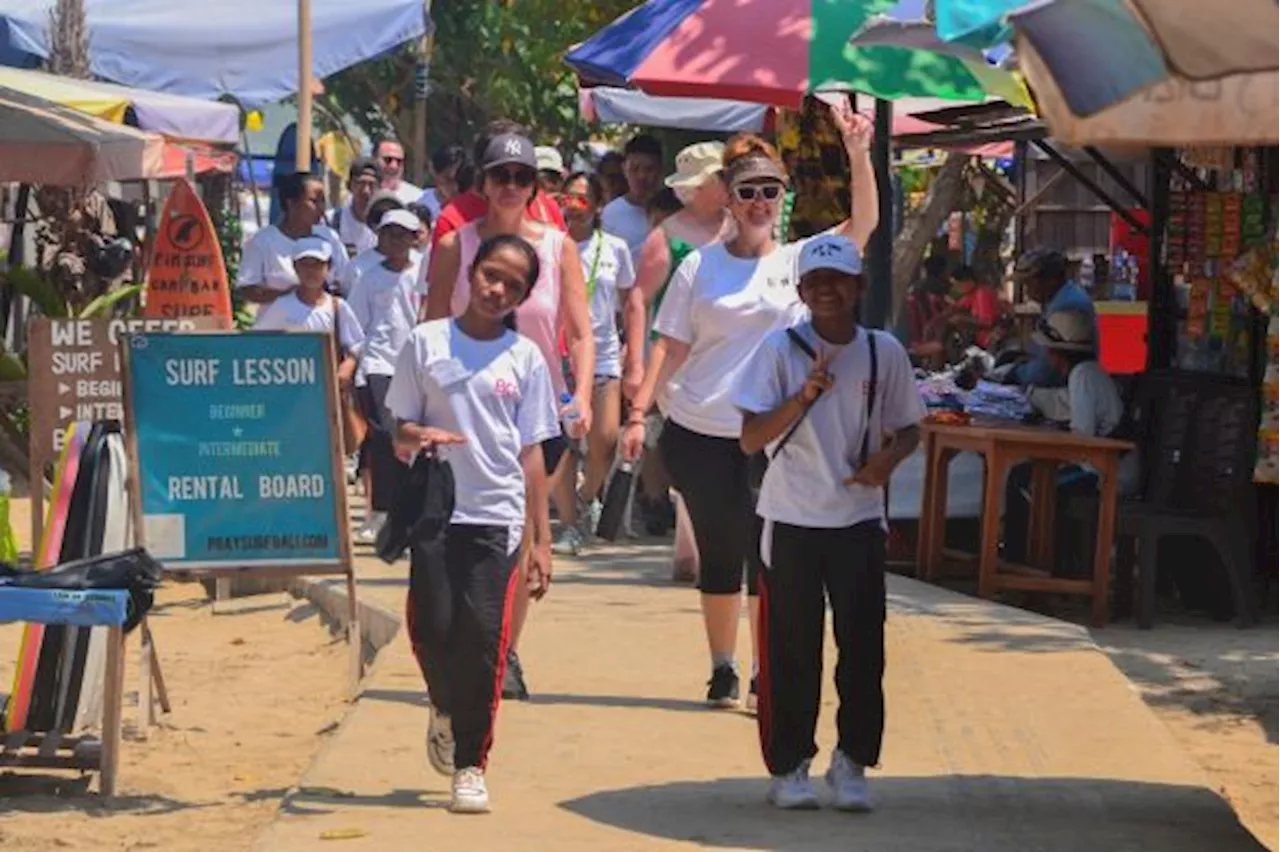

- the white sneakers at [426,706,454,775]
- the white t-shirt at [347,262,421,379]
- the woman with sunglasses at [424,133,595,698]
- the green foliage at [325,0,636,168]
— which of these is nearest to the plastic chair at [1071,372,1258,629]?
the white t-shirt at [347,262,421,379]

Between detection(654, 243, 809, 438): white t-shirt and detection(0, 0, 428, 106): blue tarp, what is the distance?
556 inches

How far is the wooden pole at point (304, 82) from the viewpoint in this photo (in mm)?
23312

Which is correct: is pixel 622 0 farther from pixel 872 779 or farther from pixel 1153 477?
pixel 872 779

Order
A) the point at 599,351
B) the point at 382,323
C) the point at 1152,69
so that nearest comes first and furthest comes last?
the point at 1152,69
the point at 599,351
the point at 382,323

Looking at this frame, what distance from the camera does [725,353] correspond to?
1012cm

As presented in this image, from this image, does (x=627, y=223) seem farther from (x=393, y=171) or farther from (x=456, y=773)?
(x=456, y=773)

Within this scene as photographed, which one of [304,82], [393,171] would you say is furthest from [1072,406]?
[304,82]

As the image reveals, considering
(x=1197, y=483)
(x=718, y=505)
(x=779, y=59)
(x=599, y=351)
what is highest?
(x=779, y=59)

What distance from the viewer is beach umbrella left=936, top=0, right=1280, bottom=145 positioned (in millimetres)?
6438

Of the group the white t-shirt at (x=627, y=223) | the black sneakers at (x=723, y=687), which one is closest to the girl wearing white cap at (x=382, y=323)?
the white t-shirt at (x=627, y=223)

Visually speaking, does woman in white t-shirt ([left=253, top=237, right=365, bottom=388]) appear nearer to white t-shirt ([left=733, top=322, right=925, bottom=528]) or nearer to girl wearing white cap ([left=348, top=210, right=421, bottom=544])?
girl wearing white cap ([left=348, top=210, right=421, bottom=544])

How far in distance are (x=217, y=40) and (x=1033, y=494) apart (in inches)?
459

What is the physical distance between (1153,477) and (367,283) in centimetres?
431

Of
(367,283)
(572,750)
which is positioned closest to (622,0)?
(367,283)
